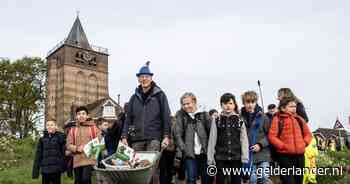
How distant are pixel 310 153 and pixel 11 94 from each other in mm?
42274

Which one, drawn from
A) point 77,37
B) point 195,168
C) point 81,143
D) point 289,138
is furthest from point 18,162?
point 77,37

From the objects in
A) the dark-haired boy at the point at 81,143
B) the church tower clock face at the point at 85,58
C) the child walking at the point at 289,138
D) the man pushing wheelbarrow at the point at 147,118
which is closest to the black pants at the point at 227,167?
the child walking at the point at 289,138

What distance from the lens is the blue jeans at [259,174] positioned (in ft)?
20.5

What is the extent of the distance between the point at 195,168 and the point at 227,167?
797 millimetres

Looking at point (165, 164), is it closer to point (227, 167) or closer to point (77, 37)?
point (227, 167)

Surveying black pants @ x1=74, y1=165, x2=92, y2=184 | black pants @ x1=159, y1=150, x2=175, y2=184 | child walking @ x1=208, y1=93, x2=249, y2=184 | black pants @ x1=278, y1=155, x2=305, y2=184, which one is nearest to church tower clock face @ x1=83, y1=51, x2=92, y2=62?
black pants @ x1=159, y1=150, x2=175, y2=184

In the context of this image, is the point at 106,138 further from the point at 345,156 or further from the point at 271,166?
the point at 345,156

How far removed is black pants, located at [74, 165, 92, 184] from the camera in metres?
7.10

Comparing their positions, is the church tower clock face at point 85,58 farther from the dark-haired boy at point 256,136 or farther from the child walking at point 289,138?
the child walking at point 289,138

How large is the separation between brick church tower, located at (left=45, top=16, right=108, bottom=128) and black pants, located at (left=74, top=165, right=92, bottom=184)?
53.4 metres

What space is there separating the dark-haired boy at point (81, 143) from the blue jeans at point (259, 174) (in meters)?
2.81

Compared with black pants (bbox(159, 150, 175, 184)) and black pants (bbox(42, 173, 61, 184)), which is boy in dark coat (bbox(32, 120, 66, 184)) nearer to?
black pants (bbox(42, 173, 61, 184))

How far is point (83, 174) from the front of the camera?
23.4 feet

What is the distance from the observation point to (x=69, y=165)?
813cm
